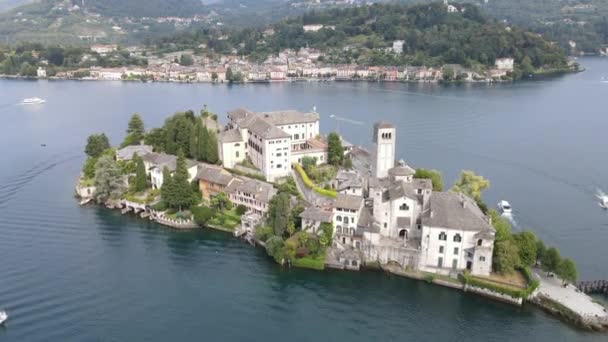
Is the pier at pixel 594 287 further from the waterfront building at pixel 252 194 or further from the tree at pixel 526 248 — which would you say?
the waterfront building at pixel 252 194

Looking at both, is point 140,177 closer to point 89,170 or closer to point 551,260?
point 89,170

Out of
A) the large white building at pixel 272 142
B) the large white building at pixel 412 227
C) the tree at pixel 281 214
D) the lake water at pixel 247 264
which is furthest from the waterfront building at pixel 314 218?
the large white building at pixel 272 142

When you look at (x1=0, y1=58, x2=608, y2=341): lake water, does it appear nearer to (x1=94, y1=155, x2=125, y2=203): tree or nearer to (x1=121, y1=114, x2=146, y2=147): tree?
(x1=94, y1=155, x2=125, y2=203): tree

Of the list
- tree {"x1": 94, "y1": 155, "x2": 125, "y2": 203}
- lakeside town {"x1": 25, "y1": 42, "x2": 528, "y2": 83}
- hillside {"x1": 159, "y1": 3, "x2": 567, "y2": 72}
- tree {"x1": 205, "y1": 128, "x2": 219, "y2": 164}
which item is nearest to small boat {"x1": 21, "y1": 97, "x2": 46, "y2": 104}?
lakeside town {"x1": 25, "y1": 42, "x2": 528, "y2": 83}

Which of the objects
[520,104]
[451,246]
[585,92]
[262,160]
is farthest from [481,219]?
[585,92]

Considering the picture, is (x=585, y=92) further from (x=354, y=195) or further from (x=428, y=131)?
(x=354, y=195)
